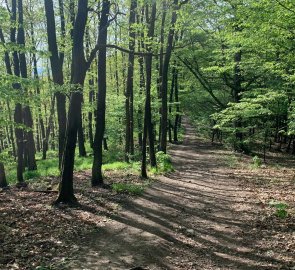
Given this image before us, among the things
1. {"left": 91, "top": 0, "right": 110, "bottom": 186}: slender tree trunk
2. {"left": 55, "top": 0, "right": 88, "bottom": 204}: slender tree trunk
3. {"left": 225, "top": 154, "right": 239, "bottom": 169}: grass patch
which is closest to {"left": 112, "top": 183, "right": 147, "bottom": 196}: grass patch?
{"left": 91, "top": 0, "right": 110, "bottom": 186}: slender tree trunk

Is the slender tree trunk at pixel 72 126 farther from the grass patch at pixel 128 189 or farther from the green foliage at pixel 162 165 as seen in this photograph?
the green foliage at pixel 162 165

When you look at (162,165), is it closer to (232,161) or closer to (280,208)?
(232,161)

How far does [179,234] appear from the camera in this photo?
8180 millimetres

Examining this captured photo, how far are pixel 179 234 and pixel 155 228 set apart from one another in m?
0.66

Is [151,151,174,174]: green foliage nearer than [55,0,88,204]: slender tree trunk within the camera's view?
No

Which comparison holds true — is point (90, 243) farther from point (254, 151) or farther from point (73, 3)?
point (254, 151)

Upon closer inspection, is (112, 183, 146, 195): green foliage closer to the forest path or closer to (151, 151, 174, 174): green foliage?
the forest path

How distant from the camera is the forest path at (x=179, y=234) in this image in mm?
6578

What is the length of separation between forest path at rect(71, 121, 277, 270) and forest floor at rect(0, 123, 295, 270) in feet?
0.07

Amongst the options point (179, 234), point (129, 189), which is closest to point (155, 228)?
point (179, 234)

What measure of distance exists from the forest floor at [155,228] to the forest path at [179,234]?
0.8 inches

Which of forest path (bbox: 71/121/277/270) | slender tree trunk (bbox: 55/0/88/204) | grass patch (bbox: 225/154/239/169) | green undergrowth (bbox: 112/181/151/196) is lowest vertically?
grass patch (bbox: 225/154/239/169)

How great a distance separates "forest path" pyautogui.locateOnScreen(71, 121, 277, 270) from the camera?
6578mm

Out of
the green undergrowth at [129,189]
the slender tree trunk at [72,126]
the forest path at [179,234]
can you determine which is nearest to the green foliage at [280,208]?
the forest path at [179,234]
